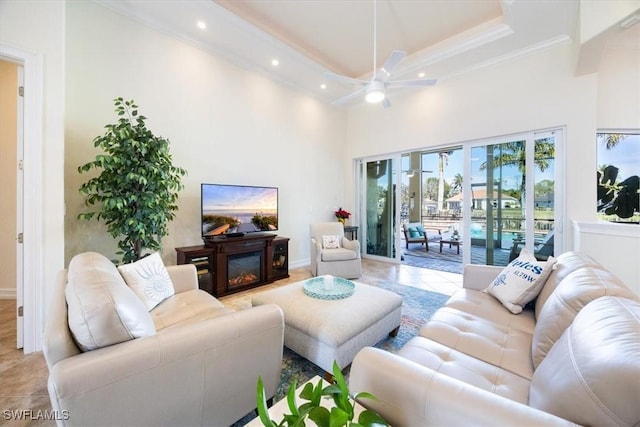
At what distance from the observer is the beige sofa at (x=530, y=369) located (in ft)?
2.24

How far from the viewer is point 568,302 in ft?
4.03

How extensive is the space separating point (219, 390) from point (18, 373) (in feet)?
6.19

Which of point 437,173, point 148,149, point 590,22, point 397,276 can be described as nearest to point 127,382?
point 148,149

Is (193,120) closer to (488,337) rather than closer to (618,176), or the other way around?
(488,337)

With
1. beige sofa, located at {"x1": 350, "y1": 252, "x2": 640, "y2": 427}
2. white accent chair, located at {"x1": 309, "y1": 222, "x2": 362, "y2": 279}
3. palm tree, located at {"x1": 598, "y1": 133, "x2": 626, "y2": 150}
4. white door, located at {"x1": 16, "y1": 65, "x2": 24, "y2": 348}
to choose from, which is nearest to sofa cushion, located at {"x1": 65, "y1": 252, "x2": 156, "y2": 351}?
beige sofa, located at {"x1": 350, "y1": 252, "x2": 640, "y2": 427}

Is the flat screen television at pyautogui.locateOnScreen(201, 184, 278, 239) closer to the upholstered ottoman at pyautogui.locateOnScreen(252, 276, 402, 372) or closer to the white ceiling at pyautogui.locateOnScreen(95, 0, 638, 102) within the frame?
the upholstered ottoman at pyautogui.locateOnScreen(252, 276, 402, 372)

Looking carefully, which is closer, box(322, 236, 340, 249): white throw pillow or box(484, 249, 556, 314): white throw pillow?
box(484, 249, 556, 314): white throw pillow

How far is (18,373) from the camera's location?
190cm

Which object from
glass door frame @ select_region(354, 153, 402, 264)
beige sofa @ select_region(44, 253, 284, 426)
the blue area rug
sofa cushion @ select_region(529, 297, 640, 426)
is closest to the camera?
sofa cushion @ select_region(529, 297, 640, 426)

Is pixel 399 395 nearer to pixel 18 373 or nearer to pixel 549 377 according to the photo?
pixel 549 377

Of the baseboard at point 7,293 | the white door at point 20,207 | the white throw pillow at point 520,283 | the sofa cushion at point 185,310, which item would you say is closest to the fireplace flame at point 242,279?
the sofa cushion at point 185,310

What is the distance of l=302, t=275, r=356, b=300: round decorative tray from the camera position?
2205 mm

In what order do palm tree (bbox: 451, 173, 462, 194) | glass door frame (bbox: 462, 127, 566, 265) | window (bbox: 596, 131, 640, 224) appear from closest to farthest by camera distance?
window (bbox: 596, 131, 640, 224) < glass door frame (bbox: 462, 127, 566, 265) < palm tree (bbox: 451, 173, 462, 194)

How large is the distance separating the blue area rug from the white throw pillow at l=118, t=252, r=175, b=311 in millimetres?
1090
